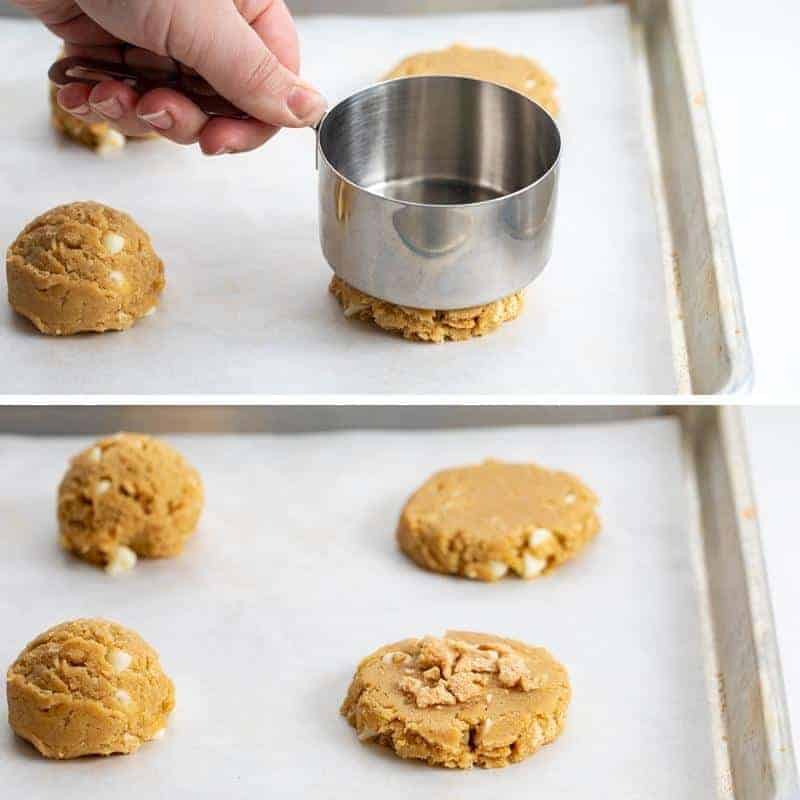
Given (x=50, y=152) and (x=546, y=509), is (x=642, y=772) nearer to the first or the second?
(x=546, y=509)

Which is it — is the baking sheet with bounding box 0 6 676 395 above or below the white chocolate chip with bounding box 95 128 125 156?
above

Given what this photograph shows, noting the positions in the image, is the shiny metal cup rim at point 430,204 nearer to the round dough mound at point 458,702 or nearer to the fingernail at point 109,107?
the fingernail at point 109,107

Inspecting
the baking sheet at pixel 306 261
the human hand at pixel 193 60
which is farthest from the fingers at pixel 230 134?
the baking sheet at pixel 306 261

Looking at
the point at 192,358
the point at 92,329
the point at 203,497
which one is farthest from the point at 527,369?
the point at 203,497

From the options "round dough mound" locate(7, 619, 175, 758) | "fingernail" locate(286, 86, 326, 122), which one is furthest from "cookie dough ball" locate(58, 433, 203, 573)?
"fingernail" locate(286, 86, 326, 122)

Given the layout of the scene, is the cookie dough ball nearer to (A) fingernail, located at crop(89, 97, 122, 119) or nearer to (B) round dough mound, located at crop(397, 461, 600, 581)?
(B) round dough mound, located at crop(397, 461, 600, 581)

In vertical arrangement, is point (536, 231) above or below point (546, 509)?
above
